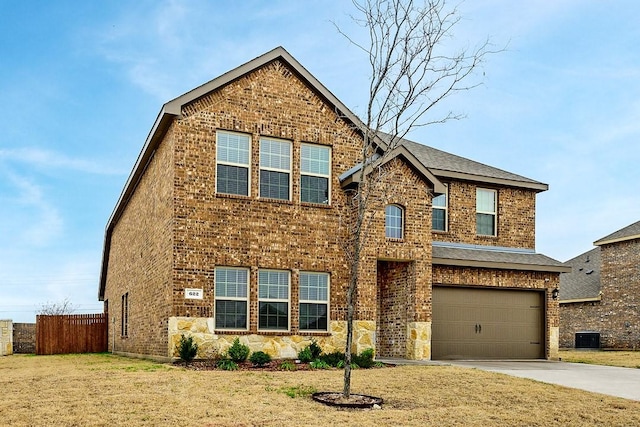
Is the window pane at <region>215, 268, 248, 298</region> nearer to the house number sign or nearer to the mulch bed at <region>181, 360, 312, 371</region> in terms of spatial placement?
the house number sign

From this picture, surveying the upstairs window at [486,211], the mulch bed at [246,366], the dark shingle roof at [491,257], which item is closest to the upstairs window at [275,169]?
the mulch bed at [246,366]

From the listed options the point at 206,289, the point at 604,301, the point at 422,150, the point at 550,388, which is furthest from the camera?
the point at 604,301

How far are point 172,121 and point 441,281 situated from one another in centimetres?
980

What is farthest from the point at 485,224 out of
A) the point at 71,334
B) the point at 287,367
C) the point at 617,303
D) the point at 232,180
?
the point at 71,334

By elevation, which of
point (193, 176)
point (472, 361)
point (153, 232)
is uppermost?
point (193, 176)

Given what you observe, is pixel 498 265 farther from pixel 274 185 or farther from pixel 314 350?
pixel 274 185

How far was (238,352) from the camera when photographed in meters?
18.2

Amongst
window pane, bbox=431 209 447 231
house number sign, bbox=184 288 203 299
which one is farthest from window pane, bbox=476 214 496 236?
house number sign, bbox=184 288 203 299

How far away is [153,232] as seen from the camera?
71.2ft

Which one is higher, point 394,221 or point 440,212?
point 440,212

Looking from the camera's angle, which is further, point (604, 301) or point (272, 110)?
point (604, 301)

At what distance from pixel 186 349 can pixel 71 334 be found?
728 inches

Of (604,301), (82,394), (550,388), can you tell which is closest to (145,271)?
(82,394)

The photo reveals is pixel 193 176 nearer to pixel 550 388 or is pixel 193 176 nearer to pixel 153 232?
pixel 153 232
